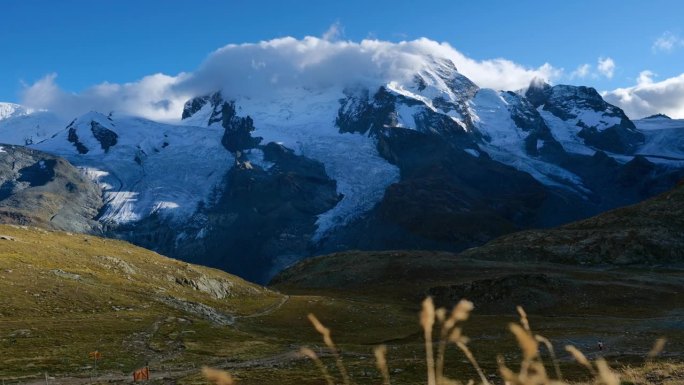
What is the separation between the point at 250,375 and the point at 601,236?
127 m

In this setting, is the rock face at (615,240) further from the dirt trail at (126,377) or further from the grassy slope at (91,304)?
the dirt trail at (126,377)

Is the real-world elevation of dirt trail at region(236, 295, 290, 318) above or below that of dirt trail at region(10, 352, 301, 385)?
below

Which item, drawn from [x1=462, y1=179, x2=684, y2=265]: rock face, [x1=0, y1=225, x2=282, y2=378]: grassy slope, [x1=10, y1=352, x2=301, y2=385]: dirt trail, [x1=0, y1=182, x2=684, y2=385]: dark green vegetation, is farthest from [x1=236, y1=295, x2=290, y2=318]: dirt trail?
[x1=462, y1=179, x2=684, y2=265]: rock face

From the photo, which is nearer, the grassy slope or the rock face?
the grassy slope

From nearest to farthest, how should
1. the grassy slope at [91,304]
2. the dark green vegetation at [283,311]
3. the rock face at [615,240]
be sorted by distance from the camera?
1. the dark green vegetation at [283,311]
2. the grassy slope at [91,304]
3. the rock face at [615,240]

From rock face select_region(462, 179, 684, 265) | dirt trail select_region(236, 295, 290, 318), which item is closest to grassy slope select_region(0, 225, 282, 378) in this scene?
dirt trail select_region(236, 295, 290, 318)

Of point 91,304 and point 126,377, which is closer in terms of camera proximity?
point 126,377

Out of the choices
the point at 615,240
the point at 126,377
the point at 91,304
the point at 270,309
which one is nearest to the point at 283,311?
the point at 270,309

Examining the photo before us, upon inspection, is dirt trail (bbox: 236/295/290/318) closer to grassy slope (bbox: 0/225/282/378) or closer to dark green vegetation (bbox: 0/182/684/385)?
dark green vegetation (bbox: 0/182/684/385)

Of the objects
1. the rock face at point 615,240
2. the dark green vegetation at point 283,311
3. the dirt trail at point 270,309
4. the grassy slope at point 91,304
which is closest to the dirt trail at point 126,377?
the dark green vegetation at point 283,311

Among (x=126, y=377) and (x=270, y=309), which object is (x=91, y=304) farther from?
(x=126, y=377)

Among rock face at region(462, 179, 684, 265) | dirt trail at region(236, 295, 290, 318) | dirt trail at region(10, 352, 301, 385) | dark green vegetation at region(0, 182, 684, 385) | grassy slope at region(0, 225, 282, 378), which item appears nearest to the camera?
dirt trail at region(10, 352, 301, 385)

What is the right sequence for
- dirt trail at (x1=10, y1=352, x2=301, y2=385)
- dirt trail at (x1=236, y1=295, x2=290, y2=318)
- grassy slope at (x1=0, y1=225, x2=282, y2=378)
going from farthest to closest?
dirt trail at (x1=236, y1=295, x2=290, y2=318), grassy slope at (x1=0, y1=225, x2=282, y2=378), dirt trail at (x1=10, y1=352, x2=301, y2=385)

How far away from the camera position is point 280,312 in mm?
81438
